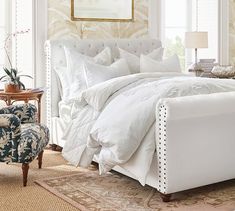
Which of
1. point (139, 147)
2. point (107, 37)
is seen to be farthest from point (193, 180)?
point (107, 37)

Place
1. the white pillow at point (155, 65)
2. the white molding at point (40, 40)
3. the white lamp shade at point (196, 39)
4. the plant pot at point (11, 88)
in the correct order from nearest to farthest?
the plant pot at point (11, 88) < the white pillow at point (155, 65) < the white molding at point (40, 40) < the white lamp shade at point (196, 39)

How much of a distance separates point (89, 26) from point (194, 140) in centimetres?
285

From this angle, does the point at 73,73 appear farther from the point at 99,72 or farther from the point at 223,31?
the point at 223,31

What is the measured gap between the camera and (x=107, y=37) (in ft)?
20.3

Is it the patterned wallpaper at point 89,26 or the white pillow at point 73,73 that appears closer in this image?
the white pillow at point 73,73

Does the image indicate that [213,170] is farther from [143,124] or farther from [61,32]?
[61,32]

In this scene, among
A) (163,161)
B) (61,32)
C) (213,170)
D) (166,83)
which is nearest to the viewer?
(163,161)

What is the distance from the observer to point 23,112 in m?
4.52

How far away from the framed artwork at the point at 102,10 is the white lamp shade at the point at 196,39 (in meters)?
0.82

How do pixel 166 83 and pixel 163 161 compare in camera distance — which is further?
pixel 166 83

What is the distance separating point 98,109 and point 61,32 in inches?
70.1

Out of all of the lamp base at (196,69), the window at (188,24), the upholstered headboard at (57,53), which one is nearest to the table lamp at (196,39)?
the lamp base at (196,69)

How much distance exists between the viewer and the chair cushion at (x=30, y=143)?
13.0ft

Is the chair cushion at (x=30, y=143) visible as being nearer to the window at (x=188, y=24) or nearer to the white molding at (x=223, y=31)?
the window at (x=188, y=24)
